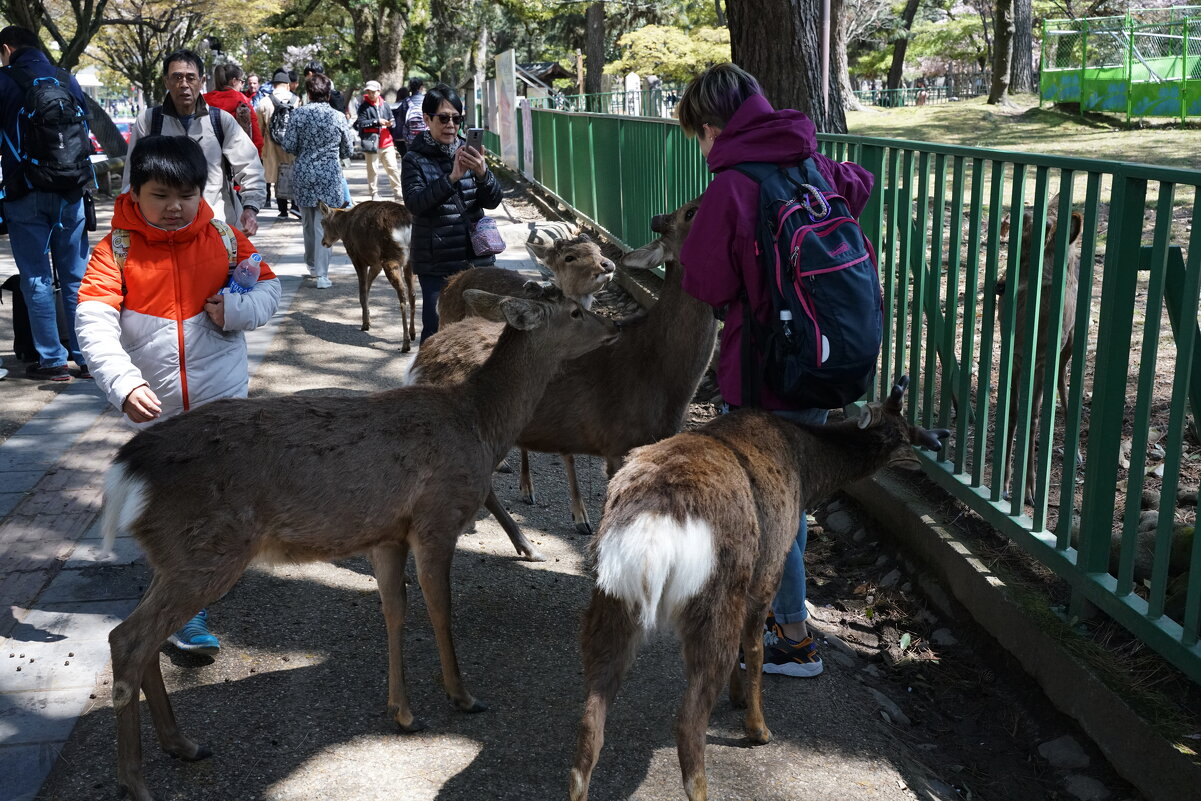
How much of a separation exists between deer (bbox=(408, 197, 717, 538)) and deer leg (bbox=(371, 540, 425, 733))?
121 centimetres

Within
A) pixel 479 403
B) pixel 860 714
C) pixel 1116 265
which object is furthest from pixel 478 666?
pixel 1116 265

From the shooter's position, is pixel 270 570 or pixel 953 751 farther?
pixel 270 570

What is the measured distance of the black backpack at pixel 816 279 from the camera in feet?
10.9

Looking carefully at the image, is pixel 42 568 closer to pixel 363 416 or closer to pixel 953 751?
pixel 363 416

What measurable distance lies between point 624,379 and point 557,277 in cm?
161

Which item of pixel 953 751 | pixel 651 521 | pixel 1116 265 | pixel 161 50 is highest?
pixel 161 50

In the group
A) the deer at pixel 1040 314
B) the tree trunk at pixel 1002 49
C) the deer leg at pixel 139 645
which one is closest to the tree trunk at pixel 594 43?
A: the tree trunk at pixel 1002 49

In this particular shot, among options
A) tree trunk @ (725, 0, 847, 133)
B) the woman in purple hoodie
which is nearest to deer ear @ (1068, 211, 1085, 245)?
the woman in purple hoodie

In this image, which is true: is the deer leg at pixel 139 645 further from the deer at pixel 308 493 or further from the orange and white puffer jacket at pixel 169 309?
the orange and white puffer jacket at pixel 169 309

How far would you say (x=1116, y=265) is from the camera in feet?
11.5

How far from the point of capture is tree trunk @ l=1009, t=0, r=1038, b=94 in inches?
1030

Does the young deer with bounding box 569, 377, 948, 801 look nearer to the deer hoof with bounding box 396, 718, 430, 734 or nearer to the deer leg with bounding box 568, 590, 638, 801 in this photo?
the deer leg with bounding box 568, 590, 638, 801

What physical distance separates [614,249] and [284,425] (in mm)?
8899

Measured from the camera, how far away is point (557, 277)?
632 centimetres
